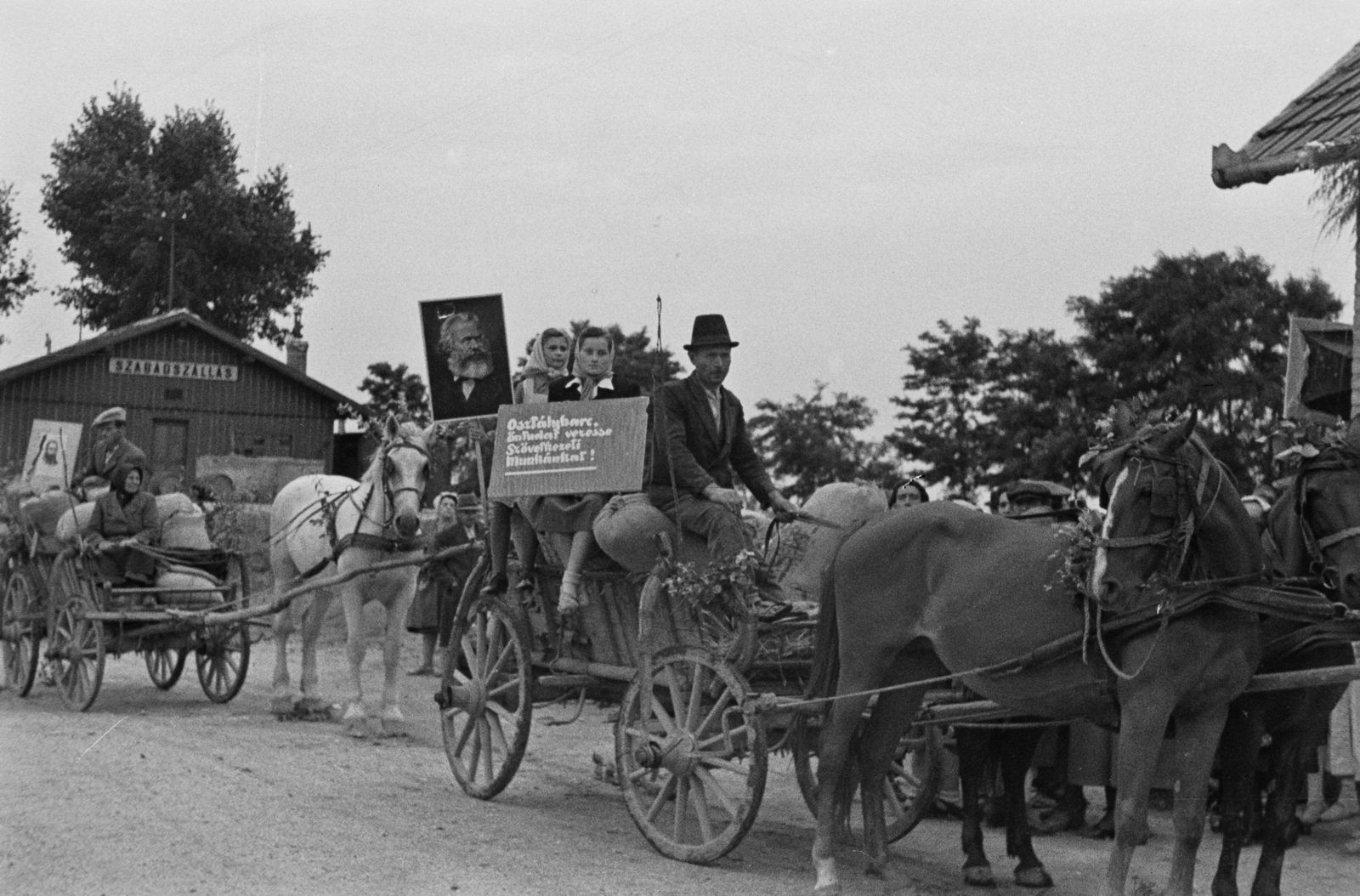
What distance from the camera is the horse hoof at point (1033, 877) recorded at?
308 inches

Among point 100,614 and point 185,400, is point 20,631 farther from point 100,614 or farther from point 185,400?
point 185,400

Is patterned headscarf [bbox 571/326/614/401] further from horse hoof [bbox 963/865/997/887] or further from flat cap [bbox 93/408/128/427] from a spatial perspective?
flat cap [bbox 93/408/128/427]

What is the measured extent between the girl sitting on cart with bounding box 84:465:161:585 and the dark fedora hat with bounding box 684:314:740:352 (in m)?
7.11

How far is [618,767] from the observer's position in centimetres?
845

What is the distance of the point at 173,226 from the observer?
145ft

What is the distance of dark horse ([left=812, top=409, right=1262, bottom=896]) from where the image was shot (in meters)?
6.58

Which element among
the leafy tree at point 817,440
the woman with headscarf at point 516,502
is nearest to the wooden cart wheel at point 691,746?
the woman with headscarf at point 516,502

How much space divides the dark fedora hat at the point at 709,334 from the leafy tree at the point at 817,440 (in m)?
19.5

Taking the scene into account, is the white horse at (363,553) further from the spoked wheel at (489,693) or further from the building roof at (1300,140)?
the building roof at (1300,140)

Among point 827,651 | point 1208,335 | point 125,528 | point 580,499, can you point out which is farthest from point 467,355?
point 1208,335

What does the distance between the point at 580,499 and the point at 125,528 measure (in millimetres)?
6362

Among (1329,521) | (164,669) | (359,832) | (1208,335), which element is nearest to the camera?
(1329,521)

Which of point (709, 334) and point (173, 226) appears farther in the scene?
point (173, 226)

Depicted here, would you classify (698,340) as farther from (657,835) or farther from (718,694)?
(657,835)
